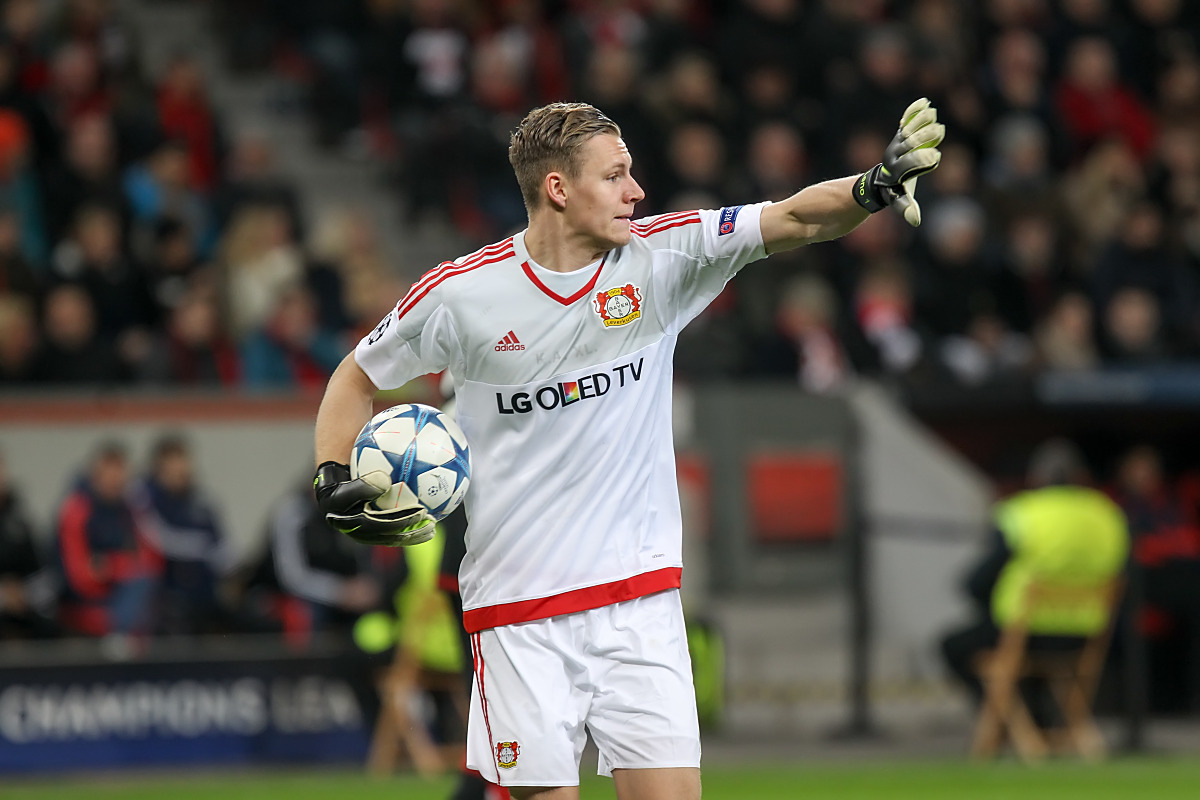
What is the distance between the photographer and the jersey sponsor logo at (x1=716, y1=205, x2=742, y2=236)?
195 inches

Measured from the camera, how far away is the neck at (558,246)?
4.94 metres

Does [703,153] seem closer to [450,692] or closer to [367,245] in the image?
[367,245]

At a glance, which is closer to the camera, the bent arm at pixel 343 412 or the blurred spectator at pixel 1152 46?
the bent arm at pixel 343 412

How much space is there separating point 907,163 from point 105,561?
8.59m

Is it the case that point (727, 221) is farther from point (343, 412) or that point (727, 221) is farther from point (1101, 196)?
point (1101, 196)

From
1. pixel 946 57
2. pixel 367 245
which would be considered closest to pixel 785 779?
pixel 367 245

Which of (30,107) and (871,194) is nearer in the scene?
(871,194)

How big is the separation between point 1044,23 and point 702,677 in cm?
882

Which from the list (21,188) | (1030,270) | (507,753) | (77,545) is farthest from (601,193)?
(1030,270)

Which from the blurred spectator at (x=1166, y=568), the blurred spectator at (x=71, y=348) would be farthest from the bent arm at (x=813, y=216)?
the blurred spectator at (x=1166, y=568)

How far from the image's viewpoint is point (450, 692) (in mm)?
11539

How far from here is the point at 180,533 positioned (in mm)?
12234

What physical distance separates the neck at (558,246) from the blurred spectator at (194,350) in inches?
333

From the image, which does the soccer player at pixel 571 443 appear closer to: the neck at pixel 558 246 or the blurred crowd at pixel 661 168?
the neck at pixel 558 246
